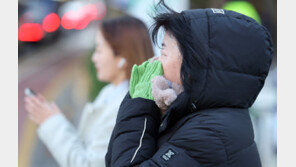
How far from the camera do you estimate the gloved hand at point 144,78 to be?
1.36m

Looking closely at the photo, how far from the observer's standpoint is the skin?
2.15 metres

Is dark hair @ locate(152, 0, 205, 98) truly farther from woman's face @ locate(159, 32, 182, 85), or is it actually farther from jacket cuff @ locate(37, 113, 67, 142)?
jacket cuff @ locate(37, 113, 67, 142)

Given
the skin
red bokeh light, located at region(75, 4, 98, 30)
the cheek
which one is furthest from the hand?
red bokeh light, located at region(75, 4, 98, 30)

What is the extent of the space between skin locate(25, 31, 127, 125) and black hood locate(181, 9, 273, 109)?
104cm

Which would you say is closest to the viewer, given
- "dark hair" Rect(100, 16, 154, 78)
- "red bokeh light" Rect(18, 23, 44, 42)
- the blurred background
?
"dark hair" Rect(100, 16, 154, 78)

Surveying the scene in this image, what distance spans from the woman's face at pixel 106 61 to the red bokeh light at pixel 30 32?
10029 millimetres

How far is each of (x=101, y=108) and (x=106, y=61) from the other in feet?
1.07

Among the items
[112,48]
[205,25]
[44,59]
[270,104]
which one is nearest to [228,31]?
[205,25]

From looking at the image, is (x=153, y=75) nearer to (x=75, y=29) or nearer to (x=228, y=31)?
(x=228, y=31)

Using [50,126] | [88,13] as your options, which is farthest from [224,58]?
[88,13]

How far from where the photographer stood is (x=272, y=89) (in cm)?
441

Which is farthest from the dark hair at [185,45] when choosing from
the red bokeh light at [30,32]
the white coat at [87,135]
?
the red bokeh light at [30,32]

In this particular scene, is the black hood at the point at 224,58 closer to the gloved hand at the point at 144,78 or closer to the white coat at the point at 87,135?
the gloved hand at the point at 144,78

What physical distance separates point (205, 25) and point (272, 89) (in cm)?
344
